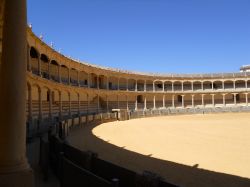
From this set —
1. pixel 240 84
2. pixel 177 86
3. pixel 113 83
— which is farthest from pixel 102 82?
pixel 240 84

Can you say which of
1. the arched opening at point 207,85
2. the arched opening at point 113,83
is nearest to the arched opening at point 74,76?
the arched opening at point 113,83

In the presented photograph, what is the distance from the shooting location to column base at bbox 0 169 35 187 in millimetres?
5078

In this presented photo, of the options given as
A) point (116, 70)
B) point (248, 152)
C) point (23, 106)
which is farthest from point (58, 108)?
point (23, 106)

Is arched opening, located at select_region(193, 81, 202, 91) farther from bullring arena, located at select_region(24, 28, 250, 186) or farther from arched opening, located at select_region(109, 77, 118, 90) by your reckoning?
arched opening, located at select_region(109, 77, 118, 90)

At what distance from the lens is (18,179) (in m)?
5.19

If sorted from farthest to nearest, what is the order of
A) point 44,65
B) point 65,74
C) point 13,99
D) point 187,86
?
point 187,86, point 65,74, point 44,65, point 13,99

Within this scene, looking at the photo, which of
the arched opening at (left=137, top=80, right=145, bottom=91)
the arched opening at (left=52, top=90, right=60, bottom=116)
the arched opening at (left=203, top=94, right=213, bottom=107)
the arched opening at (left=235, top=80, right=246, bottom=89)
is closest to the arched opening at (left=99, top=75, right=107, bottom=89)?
the arched opening at (left=137, top=80, right=145, bottom=91)

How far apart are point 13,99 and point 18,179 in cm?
127

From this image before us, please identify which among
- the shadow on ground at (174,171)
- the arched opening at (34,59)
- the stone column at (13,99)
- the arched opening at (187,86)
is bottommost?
the shadow on ground at (174,171)

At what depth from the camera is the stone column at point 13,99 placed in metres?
5.18

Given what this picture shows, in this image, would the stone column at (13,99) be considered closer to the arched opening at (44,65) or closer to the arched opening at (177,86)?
the arched opening at (44,65)

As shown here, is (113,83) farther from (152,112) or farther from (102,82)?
(152,112)

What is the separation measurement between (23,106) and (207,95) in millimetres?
58192

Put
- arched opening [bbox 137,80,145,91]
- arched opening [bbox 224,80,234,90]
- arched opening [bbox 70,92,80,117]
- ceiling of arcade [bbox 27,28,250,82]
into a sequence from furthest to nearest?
arched opening [bbox 224,80,234,90] < arched opening [bbox 137,80,145,91] < arched opening [bbox 70,92,80,117] < ceiling of arcade [bbox 27,28,250,82]
